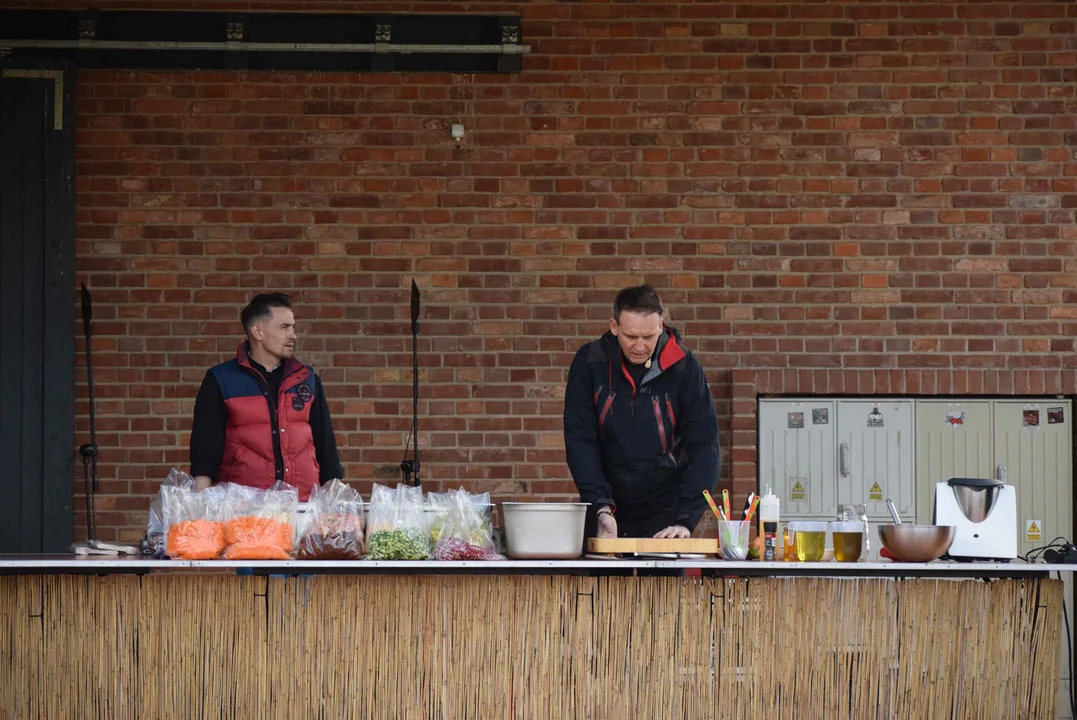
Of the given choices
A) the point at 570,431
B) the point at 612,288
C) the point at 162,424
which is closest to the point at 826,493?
the point at 612,288

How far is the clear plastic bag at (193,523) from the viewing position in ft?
13.1

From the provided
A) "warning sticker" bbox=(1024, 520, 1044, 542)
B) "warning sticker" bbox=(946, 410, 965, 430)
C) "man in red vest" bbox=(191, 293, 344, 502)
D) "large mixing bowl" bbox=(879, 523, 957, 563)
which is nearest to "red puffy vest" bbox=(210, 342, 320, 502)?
"man in red vest" bbox=(191, 293, 344, 502)

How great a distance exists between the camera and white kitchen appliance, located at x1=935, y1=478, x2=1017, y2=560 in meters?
4.16

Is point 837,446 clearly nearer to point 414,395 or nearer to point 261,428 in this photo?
point 414,395

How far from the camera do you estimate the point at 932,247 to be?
6.41 m

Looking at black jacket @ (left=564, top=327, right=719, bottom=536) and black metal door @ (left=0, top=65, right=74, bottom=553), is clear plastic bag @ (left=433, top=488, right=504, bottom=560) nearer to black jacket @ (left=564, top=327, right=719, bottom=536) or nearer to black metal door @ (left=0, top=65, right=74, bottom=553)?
black jacket @ (left=564, top=327, right=719, bottom=536)

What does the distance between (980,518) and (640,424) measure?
3.99ft

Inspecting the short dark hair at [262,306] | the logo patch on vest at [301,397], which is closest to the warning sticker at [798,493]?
the logo patch on vest at [301,397]

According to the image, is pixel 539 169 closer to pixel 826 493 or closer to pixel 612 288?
pixel 612 288

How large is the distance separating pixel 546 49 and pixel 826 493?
2439mm

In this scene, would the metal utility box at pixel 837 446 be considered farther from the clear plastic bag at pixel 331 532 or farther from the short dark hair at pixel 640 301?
the clear plastic bag at pixel 331 532

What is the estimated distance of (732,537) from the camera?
421 centimetres

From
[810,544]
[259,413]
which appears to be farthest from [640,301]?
[259,413]

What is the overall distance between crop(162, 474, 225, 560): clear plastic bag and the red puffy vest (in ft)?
2.74
